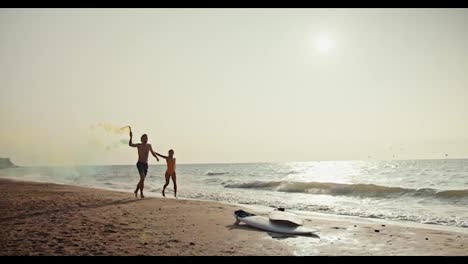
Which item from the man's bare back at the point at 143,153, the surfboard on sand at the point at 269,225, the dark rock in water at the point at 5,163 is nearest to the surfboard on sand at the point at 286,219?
the surfboard on sand at the point at 269,225

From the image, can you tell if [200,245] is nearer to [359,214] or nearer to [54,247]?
[54,247]

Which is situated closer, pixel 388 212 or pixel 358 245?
pixel 358 245

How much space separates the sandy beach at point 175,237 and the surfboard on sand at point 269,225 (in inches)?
7.8

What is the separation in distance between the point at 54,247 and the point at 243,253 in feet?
9.73

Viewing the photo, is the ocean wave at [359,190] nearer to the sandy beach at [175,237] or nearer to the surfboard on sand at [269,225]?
the sandy beach at [175,237]

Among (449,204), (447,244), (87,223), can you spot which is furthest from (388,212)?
(87,223)

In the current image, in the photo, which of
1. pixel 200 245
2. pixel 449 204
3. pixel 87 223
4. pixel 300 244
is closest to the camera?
pixel 200 245

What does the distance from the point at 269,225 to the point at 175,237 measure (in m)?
2.29

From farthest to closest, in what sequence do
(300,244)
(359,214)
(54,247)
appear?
1. (359,214)
2. (300,244)
3. (54,247)

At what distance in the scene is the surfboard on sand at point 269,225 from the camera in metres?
7.34

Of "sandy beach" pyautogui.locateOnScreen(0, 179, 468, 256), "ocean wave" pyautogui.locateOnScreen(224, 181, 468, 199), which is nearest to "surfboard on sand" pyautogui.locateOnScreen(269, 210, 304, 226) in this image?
"sandy beach" pyautogui.locateOnScreen(0, 179, 468, 256)

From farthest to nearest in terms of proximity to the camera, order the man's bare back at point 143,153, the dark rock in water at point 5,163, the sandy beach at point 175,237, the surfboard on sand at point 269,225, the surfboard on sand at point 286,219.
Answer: the dark rock in water at point 5,163 → the man's bare back at point 143,153 → the surfboard on sand at point 286,219 → the surfboard on sand at point 269,225 → the sandy beach at point 175,237

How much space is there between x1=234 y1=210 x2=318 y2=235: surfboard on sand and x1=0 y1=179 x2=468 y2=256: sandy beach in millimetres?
199

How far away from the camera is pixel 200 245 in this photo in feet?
19.8
